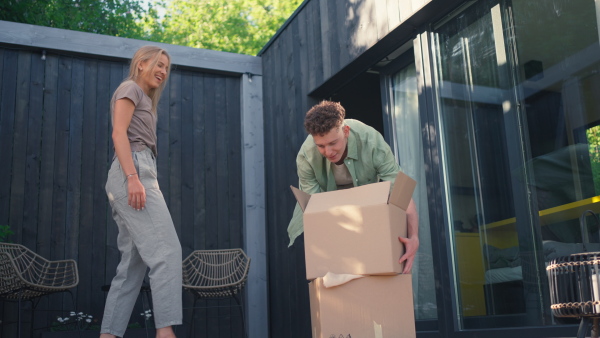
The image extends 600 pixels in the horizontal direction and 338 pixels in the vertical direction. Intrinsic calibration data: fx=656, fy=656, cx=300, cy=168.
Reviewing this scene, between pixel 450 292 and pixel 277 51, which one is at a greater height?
pixel 277 51

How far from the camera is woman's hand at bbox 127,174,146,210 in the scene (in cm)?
251

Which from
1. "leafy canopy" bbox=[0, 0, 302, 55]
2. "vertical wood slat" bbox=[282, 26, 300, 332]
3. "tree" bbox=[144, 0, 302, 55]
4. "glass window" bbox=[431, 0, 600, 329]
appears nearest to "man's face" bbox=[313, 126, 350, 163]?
"glass window" bbox=[431, 0, 600, 329]

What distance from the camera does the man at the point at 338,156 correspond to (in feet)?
7.77

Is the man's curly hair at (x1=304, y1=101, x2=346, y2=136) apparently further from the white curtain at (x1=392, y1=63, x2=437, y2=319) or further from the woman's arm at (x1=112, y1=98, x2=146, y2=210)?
the white curtain at (x1=392, y1=63, x2=437, y2=319)

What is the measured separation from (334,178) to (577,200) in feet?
3.21

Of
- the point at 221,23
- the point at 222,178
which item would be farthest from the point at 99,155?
the point at 221,23

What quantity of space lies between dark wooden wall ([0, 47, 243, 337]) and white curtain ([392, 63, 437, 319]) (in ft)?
6.71

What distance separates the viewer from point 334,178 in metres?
2.71

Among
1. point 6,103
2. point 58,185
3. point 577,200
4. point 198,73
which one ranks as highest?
point 198,73

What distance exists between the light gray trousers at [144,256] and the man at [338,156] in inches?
19.4

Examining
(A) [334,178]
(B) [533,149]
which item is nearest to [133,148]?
(A) [334,178]

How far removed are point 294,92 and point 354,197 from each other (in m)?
3.03

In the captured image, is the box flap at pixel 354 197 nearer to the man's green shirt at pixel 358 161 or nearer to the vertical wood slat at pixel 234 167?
the man's green shirt at pixel 358 161

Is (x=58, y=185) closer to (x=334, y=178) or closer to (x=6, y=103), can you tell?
(x=6, y=103)
